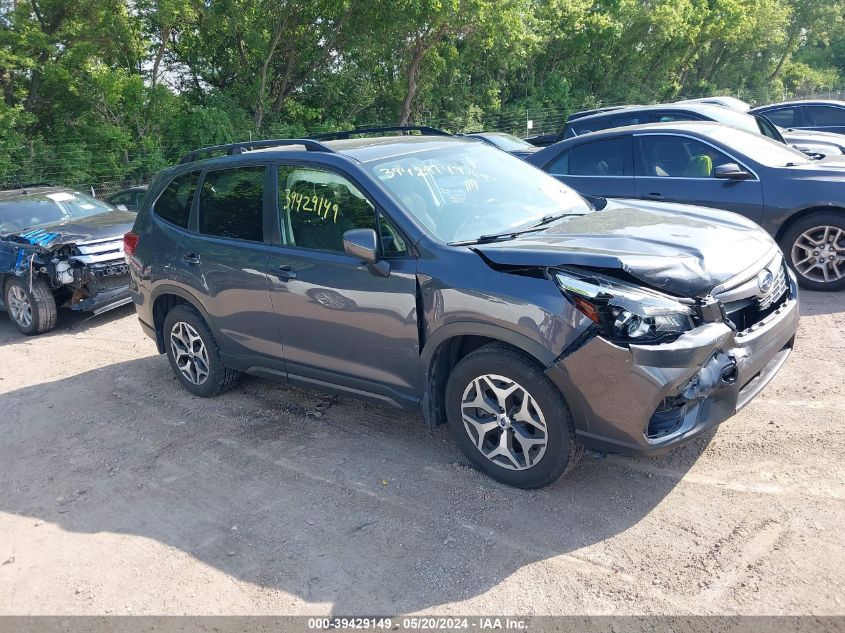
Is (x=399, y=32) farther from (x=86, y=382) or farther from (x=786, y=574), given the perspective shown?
(x=786, y=574)

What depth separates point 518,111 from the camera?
27469mm

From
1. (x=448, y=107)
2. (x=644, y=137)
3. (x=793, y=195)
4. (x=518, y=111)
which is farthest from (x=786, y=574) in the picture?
(x=518, y=111)

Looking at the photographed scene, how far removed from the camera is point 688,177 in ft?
23.6

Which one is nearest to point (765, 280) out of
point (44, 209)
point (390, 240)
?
point (390, 240)

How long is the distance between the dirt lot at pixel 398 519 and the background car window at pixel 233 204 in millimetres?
1340

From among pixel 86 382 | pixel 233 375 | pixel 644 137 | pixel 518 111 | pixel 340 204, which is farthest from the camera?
pixel 518 111

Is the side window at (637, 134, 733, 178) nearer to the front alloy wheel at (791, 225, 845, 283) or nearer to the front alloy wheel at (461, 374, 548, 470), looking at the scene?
the front alloy wheel at (791, 225, 845, 283)

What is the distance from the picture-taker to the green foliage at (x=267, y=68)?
15.7 meters

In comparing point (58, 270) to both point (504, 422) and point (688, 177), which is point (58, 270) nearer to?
point (504, 422)

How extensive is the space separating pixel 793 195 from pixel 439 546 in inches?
203

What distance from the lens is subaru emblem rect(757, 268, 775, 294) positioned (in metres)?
3.73

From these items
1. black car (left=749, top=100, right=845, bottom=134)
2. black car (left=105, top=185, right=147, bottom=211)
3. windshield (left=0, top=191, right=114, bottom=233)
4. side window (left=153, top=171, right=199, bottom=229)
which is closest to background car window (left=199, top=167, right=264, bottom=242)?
side window (left=153, top=171, right=199, bottom=229)

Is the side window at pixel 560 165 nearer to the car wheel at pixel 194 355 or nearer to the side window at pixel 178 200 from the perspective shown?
the side window at pixel 178 200

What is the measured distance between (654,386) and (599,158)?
5107 millimetres
